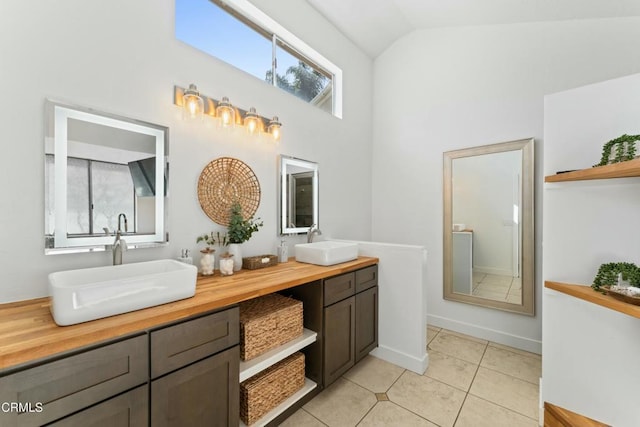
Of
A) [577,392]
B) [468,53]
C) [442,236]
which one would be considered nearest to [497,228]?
[442,236]

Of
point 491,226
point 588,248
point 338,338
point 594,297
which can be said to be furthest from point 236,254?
point 491,226

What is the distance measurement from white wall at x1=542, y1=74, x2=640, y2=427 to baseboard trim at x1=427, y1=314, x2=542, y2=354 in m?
1.23

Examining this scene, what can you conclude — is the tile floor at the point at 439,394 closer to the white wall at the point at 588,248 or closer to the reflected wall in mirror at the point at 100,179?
the white wall at the point at 588,248

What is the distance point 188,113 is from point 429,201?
2642mm

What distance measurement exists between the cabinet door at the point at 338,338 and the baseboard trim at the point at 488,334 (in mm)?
1524

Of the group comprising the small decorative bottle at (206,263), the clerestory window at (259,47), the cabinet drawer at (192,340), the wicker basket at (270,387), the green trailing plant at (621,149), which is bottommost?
the wicker basket at (270,387)

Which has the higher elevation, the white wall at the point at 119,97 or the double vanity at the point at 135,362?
the white wall at the point at 119,97

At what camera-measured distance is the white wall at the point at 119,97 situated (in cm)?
121

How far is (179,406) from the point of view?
1119 mm

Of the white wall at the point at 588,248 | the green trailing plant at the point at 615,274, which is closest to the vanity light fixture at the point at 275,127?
the white wall at the point at 588,248

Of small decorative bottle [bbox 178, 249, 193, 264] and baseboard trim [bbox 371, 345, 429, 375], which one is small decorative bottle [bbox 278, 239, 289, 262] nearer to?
small decorative bottle [bbox 178, 249, 193, 264]

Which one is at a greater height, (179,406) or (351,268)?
(351,268)

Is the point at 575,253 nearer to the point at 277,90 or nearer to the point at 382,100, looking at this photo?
the point at 277,90

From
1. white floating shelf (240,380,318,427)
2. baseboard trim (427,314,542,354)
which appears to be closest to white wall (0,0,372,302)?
white floating shelf (240,380,318,427)
